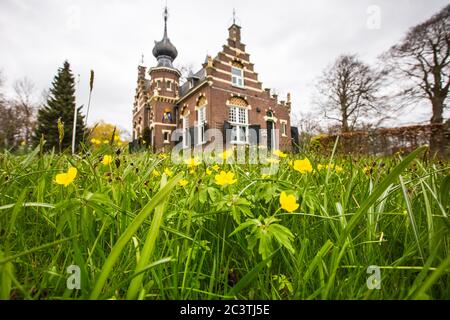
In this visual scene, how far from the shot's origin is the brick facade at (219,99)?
16.5 meters

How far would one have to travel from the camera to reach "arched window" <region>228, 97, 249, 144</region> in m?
17.2

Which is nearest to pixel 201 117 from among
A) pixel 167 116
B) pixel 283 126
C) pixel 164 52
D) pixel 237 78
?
pixel 237 78

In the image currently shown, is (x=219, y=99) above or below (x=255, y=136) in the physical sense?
above

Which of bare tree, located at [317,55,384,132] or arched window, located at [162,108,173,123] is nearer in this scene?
bare tree, located at [317,55,384,132]

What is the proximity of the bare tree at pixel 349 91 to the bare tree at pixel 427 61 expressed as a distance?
2968mm

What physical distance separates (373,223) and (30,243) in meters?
1.27

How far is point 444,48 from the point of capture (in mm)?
11516

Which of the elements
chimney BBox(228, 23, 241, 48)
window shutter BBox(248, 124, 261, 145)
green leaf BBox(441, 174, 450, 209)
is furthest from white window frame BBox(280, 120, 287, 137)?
green leaf BBox(441, 174, 450, 209)

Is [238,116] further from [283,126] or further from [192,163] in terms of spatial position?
[192,163]

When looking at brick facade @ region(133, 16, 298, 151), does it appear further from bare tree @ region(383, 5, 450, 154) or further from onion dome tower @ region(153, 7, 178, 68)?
bare tree @ region(383, 5, 450, 154)

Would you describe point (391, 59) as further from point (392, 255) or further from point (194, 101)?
point (392, 255)

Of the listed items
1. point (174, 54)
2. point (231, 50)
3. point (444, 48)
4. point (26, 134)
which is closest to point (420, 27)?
point (444, 48)

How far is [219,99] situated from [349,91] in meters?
10.3

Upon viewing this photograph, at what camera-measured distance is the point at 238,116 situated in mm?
17625
